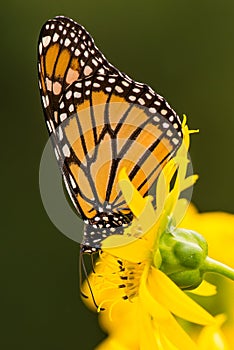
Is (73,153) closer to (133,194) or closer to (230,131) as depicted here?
(133,194)

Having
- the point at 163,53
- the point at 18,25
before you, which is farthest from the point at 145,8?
the point at 18,25

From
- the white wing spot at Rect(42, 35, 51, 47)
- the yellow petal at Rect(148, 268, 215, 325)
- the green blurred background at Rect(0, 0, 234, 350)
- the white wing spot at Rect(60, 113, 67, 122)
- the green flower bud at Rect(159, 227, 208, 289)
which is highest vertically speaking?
the white wing spot at Rect(42, 35, 51, 47)

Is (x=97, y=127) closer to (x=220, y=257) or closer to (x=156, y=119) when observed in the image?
(x=156, y=119)

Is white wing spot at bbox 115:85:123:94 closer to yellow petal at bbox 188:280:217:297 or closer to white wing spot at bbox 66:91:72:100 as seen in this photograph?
white wing spot at bbox 66:91:72:100

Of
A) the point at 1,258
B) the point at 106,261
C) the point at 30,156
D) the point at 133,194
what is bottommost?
the point at 1,258

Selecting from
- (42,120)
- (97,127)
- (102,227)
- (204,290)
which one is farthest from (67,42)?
(42,120)

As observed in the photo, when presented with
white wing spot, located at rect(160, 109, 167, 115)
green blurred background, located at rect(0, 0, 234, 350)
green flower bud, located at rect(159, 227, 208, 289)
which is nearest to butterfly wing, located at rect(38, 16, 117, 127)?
white wing spot, located at rect(160, 109, 167, 115)
